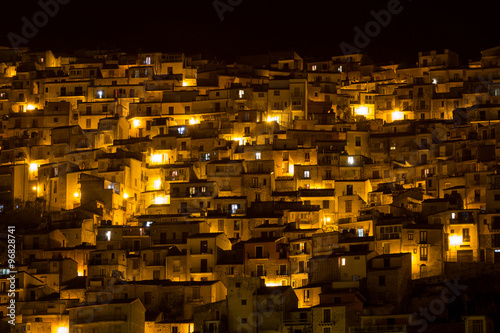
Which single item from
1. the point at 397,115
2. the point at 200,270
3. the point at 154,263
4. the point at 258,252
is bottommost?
the point at 200,270

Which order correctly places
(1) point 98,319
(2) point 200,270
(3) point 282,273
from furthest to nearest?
(2) point 200,270 → (3) point 282,273 → (1) point 98,319

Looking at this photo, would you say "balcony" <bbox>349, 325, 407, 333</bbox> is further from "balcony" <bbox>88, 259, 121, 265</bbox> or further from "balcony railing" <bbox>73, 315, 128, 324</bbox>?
"balcony" <bbox>88, 259, 121, 265</bbox>

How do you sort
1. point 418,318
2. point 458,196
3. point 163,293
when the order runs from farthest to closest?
point 458,196 → point 163,293 → point 418,318

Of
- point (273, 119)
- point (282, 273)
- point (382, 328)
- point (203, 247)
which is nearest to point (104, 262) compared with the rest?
point (203, 247)

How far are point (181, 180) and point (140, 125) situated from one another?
9.55 meters

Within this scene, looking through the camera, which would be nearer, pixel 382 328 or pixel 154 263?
pixel 382 328

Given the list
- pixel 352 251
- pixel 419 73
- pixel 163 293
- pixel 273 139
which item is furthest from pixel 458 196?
pixel 419 73

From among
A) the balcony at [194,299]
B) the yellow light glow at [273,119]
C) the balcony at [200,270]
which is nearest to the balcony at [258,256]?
the balcony at [200,270]

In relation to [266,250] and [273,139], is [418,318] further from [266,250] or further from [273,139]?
Result: [273,139]

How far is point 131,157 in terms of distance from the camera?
6359 cm

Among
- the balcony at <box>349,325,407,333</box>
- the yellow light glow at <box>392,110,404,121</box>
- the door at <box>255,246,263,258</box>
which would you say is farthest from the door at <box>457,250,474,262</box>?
the yellow light glow at <box>392,110,404,121</box>

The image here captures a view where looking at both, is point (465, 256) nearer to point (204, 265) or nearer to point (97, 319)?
point (204, 265)

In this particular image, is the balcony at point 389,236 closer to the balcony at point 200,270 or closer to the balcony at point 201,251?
the balcony at point 201,251

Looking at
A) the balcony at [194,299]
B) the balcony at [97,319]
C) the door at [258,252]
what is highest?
the door at [258,252]
